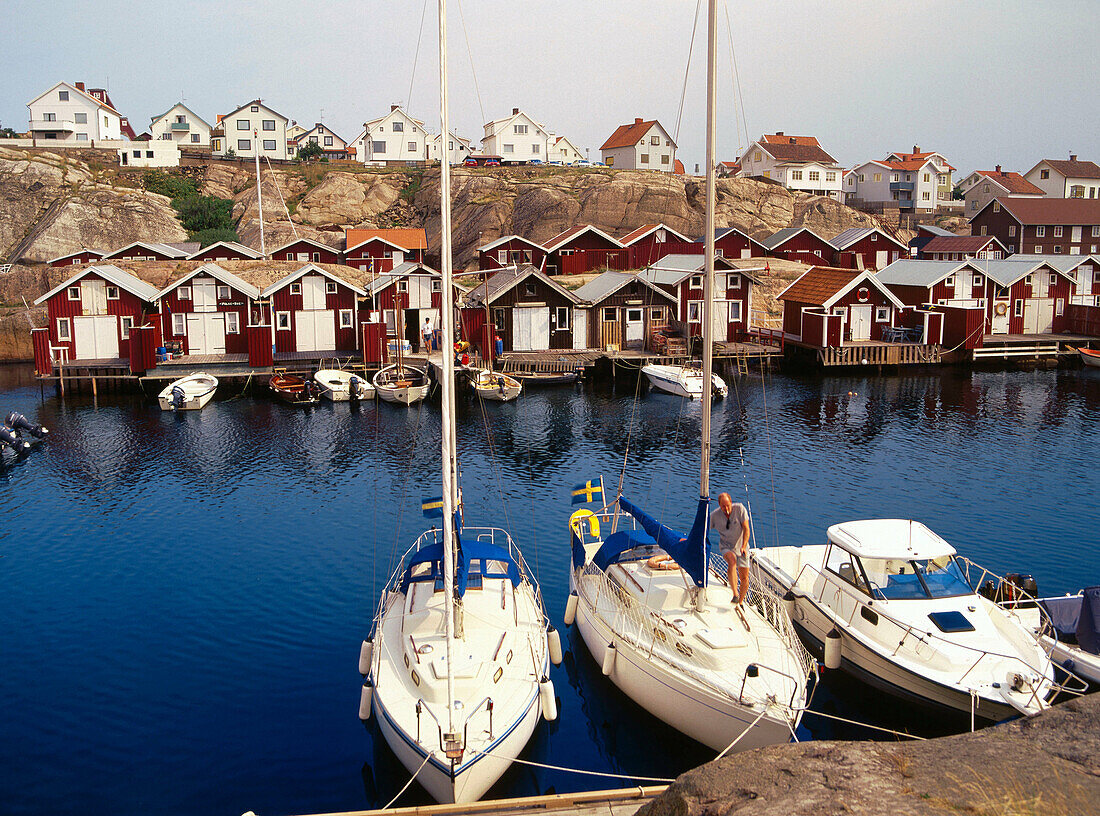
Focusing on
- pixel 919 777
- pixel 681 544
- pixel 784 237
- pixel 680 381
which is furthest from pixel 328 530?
pixel 784 237

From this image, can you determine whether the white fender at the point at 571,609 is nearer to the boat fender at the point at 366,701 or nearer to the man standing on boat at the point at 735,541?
the man standing on boat at the point at 735,541

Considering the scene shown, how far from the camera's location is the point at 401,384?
52906mm

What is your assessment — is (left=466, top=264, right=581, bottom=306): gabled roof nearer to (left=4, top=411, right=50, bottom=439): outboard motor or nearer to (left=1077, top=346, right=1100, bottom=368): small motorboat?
(left=4, top=411, right=50, bottom=439): outboard motor

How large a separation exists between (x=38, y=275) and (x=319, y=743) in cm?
7637

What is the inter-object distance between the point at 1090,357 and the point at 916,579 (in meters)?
53.3

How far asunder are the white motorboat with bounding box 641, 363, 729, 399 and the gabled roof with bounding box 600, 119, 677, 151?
2432 inches

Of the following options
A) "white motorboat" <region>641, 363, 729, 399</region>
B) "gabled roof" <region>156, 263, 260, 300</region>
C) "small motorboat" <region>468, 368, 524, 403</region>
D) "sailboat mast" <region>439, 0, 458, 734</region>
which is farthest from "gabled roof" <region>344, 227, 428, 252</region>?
"sailboat mast" <region>439, 0, 458, 734</region>

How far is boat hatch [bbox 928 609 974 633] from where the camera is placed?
1808 cm

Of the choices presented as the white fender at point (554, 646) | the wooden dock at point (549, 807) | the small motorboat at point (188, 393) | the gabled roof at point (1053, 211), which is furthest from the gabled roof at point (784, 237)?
the wooden dock at point (549, 807)

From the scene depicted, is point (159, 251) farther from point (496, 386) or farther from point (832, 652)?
point (832, 652)

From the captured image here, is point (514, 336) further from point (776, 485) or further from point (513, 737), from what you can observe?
point (513, 737)

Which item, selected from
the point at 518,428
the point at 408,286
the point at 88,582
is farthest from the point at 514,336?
the point at 88,582

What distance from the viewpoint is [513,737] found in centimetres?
1540

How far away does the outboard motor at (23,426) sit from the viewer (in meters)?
42.6
